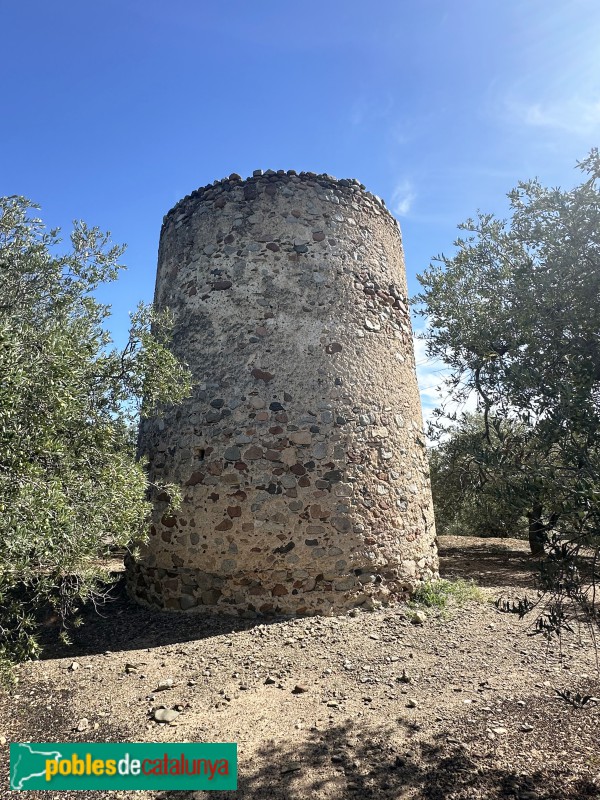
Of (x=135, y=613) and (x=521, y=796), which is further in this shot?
(x=135, y=613)

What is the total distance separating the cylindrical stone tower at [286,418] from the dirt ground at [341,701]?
1.75 feet

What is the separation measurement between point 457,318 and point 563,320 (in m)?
1.46

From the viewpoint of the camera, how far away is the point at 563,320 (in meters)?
3.96

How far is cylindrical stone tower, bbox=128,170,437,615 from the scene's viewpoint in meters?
6.61

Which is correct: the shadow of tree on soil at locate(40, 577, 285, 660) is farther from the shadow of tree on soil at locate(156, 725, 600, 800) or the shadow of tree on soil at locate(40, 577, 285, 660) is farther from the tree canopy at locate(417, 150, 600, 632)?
the tree canopy at locate(417, 150, 600, 632)

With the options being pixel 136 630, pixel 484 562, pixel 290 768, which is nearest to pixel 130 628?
pixel 136 630

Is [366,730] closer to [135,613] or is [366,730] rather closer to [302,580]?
[302,580]

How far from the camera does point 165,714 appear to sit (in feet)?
14.3

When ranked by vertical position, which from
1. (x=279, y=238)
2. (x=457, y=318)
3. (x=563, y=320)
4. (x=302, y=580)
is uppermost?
(x=279, y=238)

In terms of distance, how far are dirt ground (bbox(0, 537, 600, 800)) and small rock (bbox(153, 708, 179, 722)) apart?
0.27 ft

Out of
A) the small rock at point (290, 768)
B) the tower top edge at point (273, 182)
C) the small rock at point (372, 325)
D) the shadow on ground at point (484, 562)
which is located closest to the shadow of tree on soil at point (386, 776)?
the small rock at point (290, 768)

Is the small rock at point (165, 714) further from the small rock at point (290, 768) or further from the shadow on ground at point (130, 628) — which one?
the shadow on ground at point (130, 628)

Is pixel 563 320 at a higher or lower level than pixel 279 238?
lower

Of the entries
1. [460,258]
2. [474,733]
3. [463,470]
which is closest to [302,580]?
[474,733]
